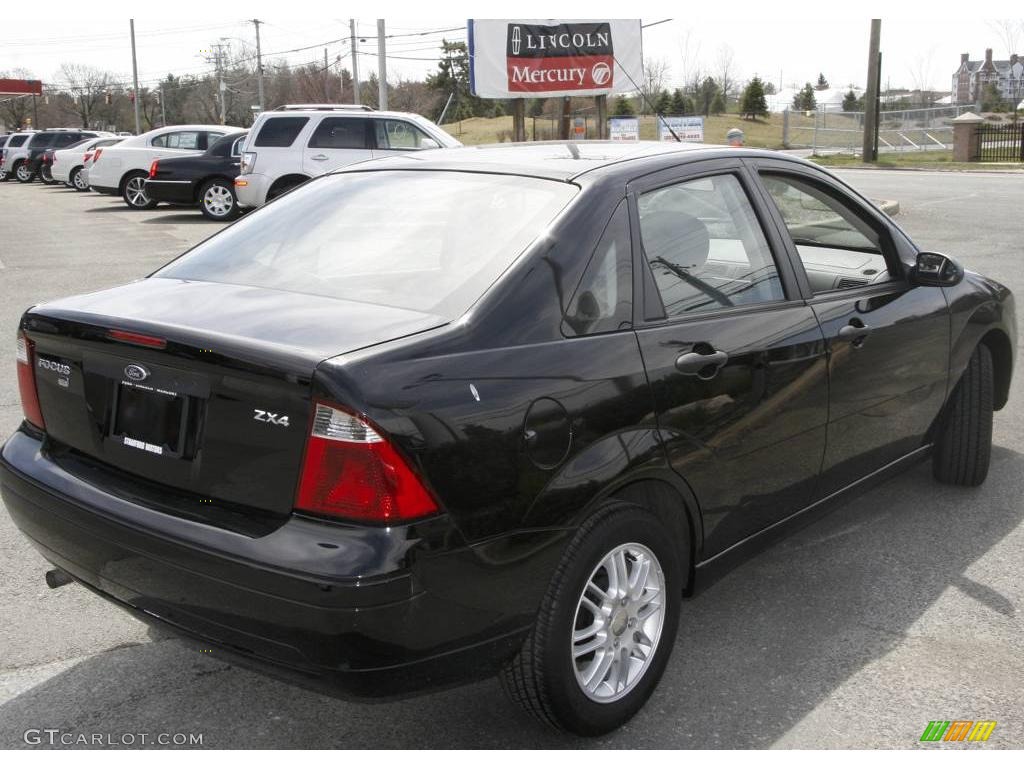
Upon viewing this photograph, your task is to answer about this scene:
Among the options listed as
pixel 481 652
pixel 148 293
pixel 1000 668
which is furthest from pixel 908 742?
pixel 148 293

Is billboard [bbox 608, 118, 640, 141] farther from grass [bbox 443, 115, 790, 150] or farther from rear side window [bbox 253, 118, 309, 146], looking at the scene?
grass [bbox 443, 115, 790, 150]

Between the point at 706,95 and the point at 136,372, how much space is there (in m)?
84.0

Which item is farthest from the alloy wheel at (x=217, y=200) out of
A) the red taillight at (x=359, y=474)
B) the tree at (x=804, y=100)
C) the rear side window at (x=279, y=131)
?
the tree at (x=804, y=100)

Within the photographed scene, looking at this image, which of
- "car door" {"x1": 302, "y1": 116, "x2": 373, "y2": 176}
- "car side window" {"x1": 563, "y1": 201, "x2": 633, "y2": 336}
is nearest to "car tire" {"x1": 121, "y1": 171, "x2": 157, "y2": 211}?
"car door" {"x1": 302, "y1": 116, "x2": 373, "y2": 176}

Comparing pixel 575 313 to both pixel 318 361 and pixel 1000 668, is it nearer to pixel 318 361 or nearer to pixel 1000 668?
pixel 318 361

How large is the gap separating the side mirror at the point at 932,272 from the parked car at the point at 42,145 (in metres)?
35.3

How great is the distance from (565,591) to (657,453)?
1.69 feet

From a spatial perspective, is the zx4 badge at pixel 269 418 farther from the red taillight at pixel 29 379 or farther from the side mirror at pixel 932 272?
the side mirror at pixel 932 272

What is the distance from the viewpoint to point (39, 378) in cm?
320

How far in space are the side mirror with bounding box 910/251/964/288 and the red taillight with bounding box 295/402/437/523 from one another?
2.68m

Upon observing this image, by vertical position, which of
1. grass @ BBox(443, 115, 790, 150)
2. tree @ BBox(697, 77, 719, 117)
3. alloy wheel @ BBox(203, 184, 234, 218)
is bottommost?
alloy wheel @ BBox(203, 184, 234, 218)

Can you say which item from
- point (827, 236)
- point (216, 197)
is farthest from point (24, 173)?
point (827, 236)

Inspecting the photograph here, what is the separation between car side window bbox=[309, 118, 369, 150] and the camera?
17.1m

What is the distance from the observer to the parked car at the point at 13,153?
37812 mm
